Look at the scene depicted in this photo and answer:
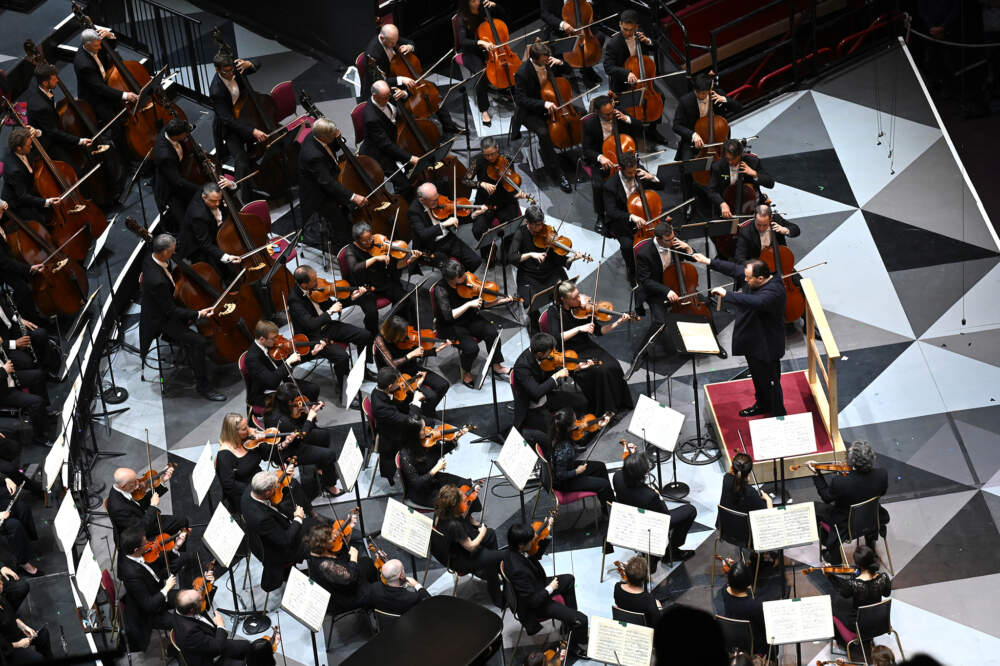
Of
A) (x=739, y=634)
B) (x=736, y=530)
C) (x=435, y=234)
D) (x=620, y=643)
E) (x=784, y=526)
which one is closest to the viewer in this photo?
(x=620, y=643)

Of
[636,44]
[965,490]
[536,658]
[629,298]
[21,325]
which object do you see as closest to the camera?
[536,658]

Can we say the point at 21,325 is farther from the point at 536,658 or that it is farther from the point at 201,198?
the point at 536,658

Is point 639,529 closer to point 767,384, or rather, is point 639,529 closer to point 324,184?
point 767,384

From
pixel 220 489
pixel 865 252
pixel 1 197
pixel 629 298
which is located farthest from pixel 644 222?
pixel 1 197

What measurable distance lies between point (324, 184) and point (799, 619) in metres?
5.25

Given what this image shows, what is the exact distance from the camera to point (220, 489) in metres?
8.88

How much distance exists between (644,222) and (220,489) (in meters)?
3.87

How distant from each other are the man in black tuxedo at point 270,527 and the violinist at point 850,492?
10.9ft

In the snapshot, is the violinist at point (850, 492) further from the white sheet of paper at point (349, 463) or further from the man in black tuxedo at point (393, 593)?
the white sheet of paper at point (349, 463)

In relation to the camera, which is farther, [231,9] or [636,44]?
[231,9]

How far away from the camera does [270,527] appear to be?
24.9ft

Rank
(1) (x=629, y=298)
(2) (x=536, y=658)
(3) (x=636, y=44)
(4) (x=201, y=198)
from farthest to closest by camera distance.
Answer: (3) (x=636, y=44) → (1) (x=629, y=298) → (4) (x=201, y=198) → (2) (x=536, y=658)

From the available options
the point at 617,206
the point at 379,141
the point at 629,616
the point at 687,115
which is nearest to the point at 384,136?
the point at 379,141

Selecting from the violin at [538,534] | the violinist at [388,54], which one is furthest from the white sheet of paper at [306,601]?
the violinist at [388,54]
